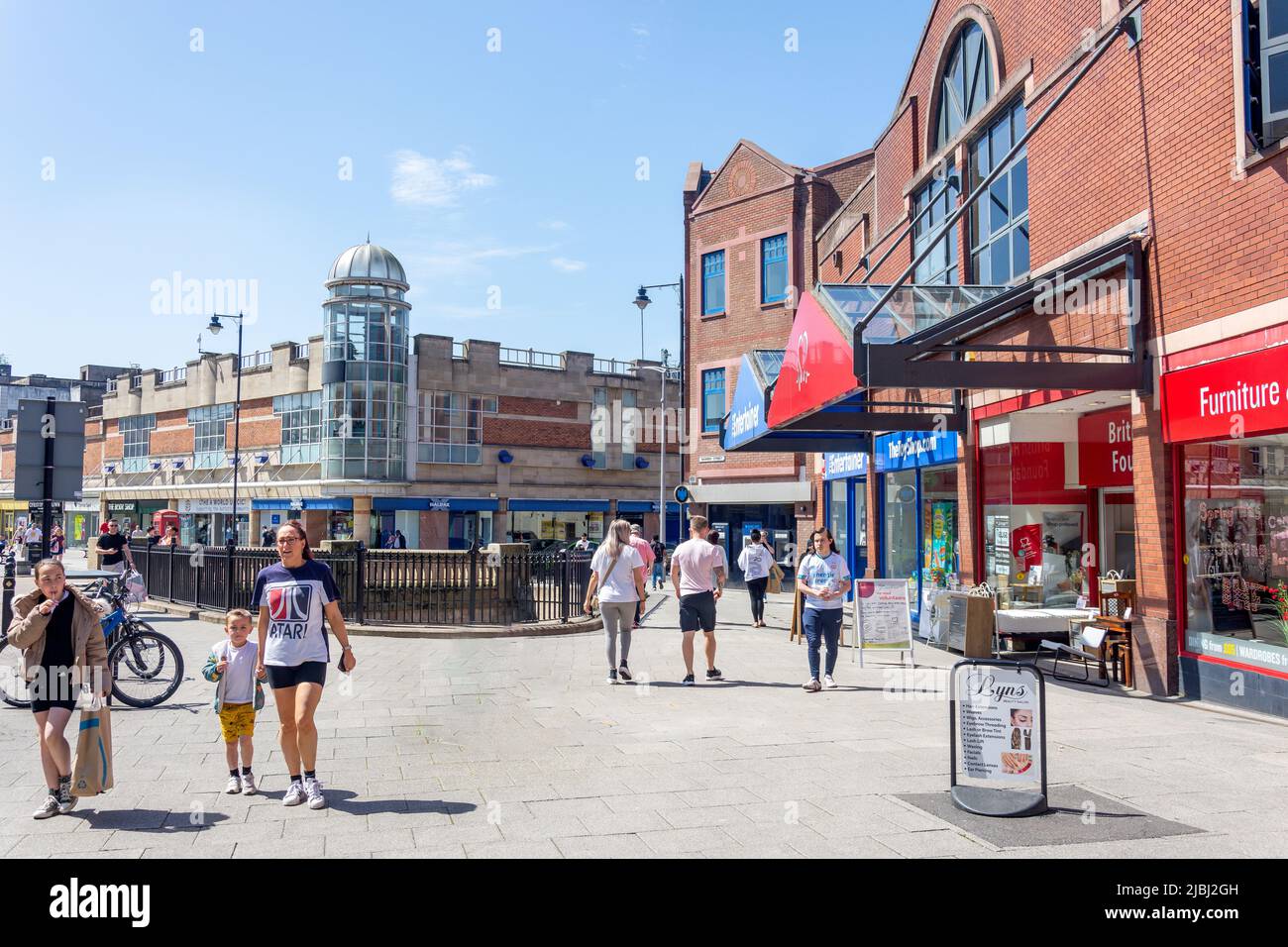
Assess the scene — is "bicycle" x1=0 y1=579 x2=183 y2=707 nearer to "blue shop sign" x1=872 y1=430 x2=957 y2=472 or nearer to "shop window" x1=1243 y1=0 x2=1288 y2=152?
"shop window" x1=1243 y1=0 x2=1288 y2=152

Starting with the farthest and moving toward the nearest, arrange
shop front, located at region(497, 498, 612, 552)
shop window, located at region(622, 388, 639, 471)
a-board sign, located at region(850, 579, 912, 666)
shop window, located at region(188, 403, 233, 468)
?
shop window, located at region(622, 388, 639, 471)
shop window, located at region(188, 403, 233, 468)
shop front, located at region(497, 498, 612, 552)
a-board sign, located at region(850, 579, 912, 666)

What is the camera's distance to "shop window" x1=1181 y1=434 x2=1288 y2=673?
891 centimetres

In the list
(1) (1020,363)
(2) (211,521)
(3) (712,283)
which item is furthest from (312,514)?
(1) (1020,363)

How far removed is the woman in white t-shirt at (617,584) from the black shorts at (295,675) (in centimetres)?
457

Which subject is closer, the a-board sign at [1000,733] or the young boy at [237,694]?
the a-board sign at [1000,733]

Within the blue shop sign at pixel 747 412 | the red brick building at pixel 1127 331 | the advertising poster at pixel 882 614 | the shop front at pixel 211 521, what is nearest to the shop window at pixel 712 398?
the blue shop sign at pixel 747 412

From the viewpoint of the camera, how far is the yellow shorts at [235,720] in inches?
247

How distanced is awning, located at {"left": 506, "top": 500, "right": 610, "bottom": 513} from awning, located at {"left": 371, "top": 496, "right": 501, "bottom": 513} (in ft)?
3.20

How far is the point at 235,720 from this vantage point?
6.27 m

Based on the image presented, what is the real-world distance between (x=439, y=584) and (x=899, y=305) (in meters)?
7.79

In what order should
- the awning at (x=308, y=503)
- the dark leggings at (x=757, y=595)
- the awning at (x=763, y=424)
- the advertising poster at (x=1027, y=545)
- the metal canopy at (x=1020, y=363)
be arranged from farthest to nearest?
the awning at (x=308, y=503), the awning at (x=763, y=424), the dark leggings at (x=757, y=595), the advertising poster at (x=1027, y=545), the metal canopy at (x=1020, y=363)

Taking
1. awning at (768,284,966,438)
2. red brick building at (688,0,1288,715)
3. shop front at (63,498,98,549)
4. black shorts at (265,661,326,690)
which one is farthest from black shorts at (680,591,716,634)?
shop front at (63,498,98,549)

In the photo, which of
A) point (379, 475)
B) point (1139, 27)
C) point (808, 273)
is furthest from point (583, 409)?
point (1139, 27)

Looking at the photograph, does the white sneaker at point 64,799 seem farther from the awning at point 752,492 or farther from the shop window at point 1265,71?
the awning at point 752,492
